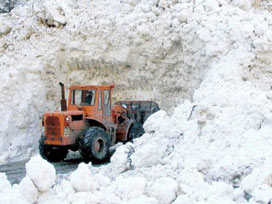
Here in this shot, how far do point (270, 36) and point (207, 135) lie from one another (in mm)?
4665

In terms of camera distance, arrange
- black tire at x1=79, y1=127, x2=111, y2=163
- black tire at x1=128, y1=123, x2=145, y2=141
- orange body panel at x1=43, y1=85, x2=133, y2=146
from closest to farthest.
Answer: black tire at x1=79, y1=127, x2=111, y2=163 → orange body panel at x1=43, y1=85, x2=133, y2=146 → black tire at x1=128, y1=123, x2=145, y2=141

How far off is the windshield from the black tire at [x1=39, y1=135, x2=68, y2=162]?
1250 millimetres

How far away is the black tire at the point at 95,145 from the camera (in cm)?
1058

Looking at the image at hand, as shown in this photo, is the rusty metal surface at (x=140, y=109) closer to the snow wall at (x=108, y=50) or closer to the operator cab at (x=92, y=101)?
the snow wall at (x=108, y=50)

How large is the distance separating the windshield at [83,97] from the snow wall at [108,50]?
98.9 inches

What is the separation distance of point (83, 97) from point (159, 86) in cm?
319

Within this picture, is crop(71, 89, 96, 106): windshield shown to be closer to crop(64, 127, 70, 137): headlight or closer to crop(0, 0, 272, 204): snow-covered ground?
crop(64, 127, 70, 137): headlight

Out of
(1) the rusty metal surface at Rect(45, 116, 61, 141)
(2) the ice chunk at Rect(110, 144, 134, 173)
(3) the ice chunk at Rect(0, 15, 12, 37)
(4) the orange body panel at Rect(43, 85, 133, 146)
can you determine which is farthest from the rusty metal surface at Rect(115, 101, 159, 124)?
(2) the ice chunk at Rect(110, 144, 134, 173)

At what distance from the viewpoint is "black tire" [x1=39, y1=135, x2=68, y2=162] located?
1138 centimetres

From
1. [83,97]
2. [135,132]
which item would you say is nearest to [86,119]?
[83,97]

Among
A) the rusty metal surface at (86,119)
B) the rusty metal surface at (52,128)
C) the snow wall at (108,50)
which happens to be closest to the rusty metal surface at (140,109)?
the rusty metal surface at (86,119)

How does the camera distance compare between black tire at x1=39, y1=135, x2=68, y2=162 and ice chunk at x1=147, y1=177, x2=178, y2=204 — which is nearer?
ice chunk at x1=147, y1=177, x2=178, y2=204

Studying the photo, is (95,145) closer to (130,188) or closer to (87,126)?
(87,126)

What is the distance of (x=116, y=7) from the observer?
15039 mm
